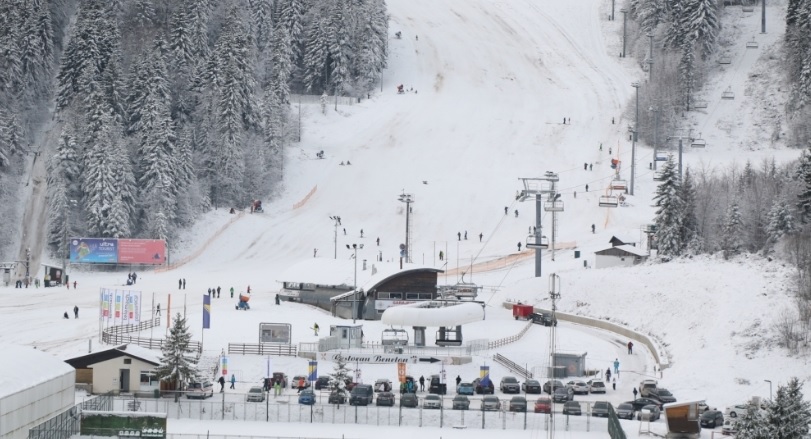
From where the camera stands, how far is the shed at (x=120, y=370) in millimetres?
53438

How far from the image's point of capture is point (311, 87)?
443 ft

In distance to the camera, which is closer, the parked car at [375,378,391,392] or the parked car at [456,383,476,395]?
the parked car at [375,378,391,392]

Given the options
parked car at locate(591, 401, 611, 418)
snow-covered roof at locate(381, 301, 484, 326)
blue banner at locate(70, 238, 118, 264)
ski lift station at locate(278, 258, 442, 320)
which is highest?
blue banner at locate(70, 238, 118, 264)

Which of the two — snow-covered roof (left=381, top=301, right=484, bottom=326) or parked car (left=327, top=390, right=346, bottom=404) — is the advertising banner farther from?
parked car (left=327, top=390, right=346, bottom=404)

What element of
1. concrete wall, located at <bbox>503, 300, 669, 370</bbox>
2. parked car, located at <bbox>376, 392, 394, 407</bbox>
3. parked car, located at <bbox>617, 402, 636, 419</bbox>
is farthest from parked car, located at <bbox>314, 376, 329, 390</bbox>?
concrete wall, located at <bbox>503, 300, 669, 370</bbox>

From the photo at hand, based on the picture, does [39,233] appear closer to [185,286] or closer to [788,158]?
[185,286]

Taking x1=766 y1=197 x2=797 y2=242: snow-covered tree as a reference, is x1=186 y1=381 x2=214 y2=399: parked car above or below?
below

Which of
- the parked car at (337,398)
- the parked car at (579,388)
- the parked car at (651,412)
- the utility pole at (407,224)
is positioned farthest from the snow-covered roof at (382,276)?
the parked car at (651,412)

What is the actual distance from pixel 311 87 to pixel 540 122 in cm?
2349

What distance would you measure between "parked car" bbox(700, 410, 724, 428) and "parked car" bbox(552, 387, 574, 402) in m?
6.05

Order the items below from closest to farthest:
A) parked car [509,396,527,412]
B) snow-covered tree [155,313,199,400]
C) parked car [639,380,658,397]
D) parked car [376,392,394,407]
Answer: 1. parked car [509,396,527,412]
2. parked car [376,392,394,407]
3. snow-covered tree [155,313,199,400]
4. parked car [639,380,658,397]

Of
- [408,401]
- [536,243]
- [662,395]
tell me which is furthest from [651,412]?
[536,243]

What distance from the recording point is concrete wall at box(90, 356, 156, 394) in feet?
176

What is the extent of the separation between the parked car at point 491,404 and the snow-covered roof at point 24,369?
49.9 feet
